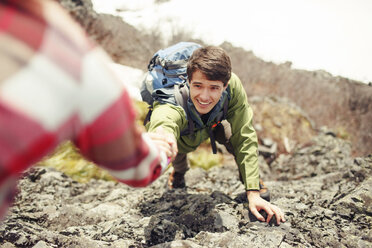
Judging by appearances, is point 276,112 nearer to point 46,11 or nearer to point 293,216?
point 293,216

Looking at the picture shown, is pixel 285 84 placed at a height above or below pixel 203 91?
below

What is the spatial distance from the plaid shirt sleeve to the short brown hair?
5.46 feet

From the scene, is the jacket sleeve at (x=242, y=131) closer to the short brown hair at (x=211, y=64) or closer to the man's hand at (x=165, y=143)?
the short brown hair at (x=211, y=64)

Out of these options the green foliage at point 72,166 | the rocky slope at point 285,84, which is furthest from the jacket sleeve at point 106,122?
the rocky slope at point 285,84

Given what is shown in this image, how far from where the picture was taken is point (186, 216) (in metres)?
2.78

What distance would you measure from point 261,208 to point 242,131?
83 cm

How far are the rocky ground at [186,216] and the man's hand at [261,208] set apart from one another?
0.08 m

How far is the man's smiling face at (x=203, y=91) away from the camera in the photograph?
2516 mm

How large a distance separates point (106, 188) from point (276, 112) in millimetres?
7129

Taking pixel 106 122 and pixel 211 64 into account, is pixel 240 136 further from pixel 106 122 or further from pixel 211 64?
pixel 106 122

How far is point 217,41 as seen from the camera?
21.4 meters

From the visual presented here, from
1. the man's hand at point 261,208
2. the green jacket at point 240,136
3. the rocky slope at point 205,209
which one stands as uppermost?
the green jacket at point 240,136

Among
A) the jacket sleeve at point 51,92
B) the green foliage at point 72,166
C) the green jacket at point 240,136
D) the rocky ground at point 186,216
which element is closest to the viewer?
the jacket sleeve at point 51,92

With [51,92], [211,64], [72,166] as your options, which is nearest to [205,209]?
[211,64]
